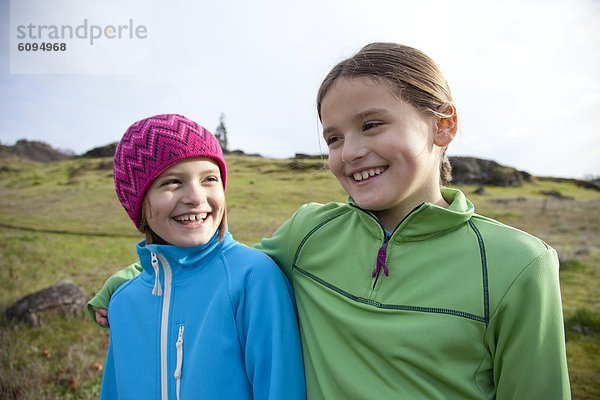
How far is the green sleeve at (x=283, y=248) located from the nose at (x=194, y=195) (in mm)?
476

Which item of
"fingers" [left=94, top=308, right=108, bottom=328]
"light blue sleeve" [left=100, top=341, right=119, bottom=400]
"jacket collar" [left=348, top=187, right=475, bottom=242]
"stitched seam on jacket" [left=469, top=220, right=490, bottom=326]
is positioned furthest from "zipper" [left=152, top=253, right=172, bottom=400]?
"stitched seam on jacket" [left=469, top=220, right=490, bottom=326]

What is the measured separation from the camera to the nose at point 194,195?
6.50ft

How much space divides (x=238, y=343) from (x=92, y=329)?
14.3 ft

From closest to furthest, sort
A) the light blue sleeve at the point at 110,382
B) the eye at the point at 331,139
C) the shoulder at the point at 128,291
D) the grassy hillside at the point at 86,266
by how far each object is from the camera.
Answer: the eye at the point at 331,139 < the shoulder at the point at 128,291 < the light blue sleeve at the point at 110,382 < the grassy hillside at the point at 86,266

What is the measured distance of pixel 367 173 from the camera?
5.74 ft

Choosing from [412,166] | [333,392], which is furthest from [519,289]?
[333,392]

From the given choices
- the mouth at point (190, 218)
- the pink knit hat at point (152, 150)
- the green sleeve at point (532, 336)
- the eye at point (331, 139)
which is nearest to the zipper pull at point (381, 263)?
the green sleeve at point (532, 336)

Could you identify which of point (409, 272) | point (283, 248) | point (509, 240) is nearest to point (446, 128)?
point (509, 240)

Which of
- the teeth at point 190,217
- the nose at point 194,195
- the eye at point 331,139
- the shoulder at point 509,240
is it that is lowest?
the shoulder at point 509,240

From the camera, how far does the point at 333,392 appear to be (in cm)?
168

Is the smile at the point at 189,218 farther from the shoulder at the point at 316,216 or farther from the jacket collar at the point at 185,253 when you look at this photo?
the shoulder at the point at 316,216

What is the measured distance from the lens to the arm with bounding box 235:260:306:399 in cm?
172

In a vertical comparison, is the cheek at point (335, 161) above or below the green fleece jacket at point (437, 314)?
above

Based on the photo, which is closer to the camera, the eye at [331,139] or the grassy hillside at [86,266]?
the eye at [331,139]
